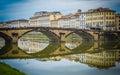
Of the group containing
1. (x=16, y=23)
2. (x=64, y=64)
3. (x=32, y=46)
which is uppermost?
(x=16, y=23)

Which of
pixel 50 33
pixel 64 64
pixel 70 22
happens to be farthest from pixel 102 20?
pixel 64 64

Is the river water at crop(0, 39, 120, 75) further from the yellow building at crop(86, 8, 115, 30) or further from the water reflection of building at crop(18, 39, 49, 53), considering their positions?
the yellow building at crop(86, 8, 115, 30)

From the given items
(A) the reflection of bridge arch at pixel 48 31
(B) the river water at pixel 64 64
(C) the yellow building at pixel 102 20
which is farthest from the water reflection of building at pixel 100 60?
(C) the yellow building at pixel 102 20

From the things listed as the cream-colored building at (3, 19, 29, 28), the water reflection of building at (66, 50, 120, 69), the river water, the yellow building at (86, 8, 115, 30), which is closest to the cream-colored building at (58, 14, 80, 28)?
the yellow building at (86, 8, 115, 30)

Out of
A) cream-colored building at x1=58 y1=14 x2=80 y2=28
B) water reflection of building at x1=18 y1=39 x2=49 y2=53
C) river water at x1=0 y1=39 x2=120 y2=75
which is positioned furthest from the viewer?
cream-colored building at x1=58 y1=14 x2=80 y2=28

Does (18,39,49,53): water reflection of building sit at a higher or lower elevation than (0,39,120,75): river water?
higher

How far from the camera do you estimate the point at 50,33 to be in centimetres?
1370

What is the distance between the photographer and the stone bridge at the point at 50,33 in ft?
41.0

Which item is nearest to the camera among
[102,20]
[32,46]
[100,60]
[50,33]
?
[100,60]

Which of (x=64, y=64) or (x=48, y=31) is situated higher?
(x=48, y=31)

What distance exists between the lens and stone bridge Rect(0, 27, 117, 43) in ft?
41.0

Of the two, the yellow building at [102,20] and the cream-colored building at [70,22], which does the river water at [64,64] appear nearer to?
the yellow building at [102,20]

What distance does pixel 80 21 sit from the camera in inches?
655

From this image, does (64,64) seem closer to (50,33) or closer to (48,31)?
(48,31)
